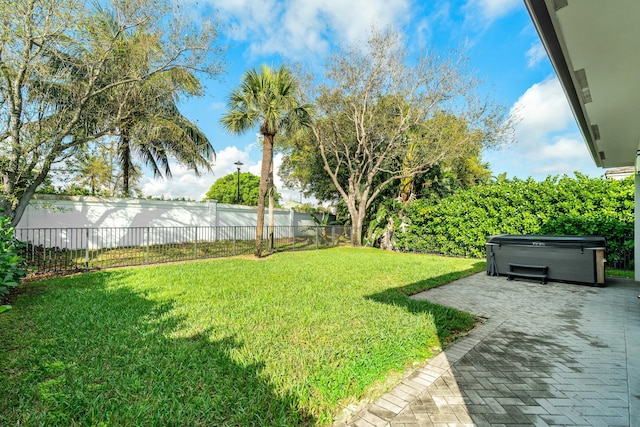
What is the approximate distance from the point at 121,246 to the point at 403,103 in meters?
13.7

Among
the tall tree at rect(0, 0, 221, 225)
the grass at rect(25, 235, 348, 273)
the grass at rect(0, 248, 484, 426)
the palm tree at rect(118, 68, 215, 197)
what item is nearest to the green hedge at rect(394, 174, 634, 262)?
the grass at rect(25, 235, 348, 273)

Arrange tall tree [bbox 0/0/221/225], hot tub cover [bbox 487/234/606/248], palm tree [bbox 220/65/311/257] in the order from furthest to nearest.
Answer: palm tree [bbox 220/65/311/257], hot tub cover [bbox 487/234/606/248], tall tree [bbox 0/0/221/225]

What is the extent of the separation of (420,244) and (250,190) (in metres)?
39.7

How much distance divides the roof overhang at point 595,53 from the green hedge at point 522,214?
15.5 feet

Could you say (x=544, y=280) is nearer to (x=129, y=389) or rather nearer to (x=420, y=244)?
(x=420, y=244)

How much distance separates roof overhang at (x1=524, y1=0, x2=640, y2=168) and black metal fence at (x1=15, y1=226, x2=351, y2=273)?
30.7 feet

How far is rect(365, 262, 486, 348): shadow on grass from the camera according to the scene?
3912 millimetres

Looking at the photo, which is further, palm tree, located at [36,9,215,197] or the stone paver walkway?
palm tree, located at [36,9,215,197]

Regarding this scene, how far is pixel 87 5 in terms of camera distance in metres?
6.58

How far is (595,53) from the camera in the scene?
2830mm

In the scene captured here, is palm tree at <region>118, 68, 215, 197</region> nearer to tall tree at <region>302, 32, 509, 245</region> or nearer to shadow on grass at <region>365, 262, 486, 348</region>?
tall tree at <region>302, 32, 509, 245</region>

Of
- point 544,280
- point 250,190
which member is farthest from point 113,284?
point 250,190

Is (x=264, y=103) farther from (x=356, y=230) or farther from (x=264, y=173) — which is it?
(x=356, y=230)

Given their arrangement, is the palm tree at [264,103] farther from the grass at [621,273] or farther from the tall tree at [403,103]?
the grass at [621,273]
